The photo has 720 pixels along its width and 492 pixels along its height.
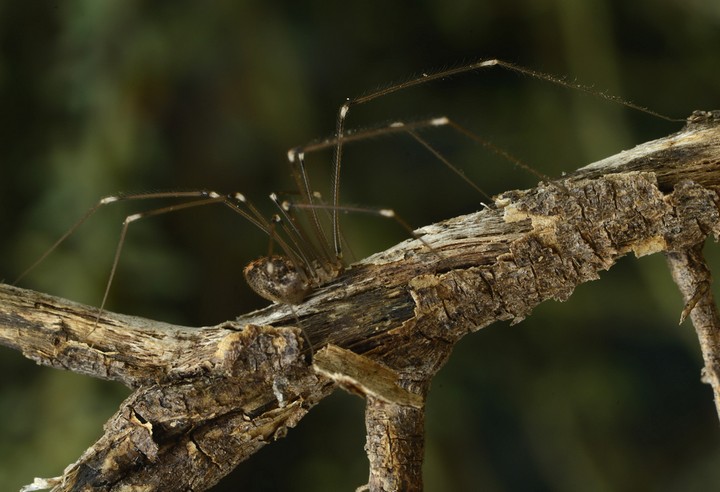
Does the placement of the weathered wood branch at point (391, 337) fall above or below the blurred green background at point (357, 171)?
below

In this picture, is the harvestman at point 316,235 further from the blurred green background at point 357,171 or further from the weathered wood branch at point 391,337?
the blurred green background at point 357,171

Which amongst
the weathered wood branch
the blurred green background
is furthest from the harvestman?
the blurred green background

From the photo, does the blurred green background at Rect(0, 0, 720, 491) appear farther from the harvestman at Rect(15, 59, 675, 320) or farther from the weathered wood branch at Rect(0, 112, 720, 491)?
the weathered wood branch at Rect(0, 112, 720, 491)

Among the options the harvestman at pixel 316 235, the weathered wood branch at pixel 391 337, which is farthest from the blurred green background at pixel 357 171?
the weathered wood branch at pixel 391 337

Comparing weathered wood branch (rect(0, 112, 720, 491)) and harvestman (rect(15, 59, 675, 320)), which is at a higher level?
harvestman (rect(15, 59, 675, 320))

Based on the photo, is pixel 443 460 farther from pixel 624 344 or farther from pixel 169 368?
pixel 169 368

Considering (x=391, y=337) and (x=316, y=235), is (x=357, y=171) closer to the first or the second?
(x=316, y=235)

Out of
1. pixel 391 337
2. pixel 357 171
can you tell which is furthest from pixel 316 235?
pixel 357 171
